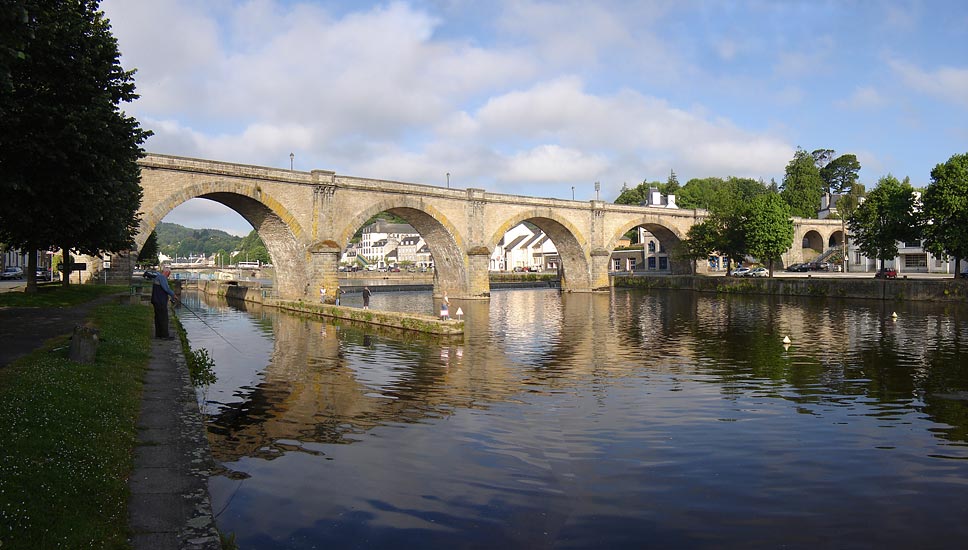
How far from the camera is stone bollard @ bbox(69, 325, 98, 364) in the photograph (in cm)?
1388

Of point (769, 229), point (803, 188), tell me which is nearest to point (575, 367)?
point (769, 229)

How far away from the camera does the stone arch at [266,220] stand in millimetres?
43281

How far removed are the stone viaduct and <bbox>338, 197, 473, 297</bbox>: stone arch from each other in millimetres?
102

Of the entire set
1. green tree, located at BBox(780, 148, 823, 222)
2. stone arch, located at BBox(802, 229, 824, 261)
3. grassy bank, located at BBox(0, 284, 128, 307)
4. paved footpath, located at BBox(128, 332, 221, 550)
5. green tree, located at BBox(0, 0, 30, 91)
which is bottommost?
paved footpath, located at BBox(128, 332, 221, 550)

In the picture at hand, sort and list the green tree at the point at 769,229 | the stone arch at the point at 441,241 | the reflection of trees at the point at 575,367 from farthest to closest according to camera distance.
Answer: the green tree at the point at 769,229, the stone arch at the point at 441,241, the reflection of trees at the point at 575,367

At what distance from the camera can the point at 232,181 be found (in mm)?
46250

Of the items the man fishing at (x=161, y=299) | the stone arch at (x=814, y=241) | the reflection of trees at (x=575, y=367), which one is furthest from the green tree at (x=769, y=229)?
the man fishing at (x=161, y=299)

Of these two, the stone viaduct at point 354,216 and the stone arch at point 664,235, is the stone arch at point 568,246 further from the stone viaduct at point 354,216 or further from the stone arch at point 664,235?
the stone arch at point 664,235

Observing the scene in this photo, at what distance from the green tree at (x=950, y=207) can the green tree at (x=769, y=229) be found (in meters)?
18.7

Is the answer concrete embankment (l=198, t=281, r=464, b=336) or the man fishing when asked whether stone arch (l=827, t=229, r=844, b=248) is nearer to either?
concrete embankment (l=198, t=281, r=464, b=336)

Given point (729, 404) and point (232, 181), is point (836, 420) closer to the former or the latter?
point (729, 404)

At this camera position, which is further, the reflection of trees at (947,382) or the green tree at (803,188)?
the green tree at (803,188)

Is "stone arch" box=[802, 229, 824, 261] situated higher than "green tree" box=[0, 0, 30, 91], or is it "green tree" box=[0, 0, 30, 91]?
"stone arch" box=[802, 229, 824, 261]

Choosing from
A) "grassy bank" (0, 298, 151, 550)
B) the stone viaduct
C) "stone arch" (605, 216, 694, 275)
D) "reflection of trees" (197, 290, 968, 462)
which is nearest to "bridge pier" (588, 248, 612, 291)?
the stone viaduct
